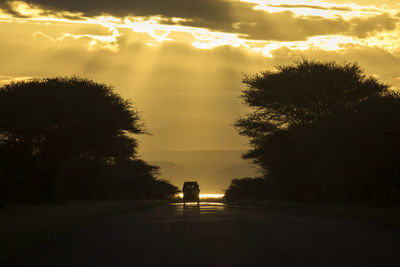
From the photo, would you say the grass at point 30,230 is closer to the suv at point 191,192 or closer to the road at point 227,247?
the road at point 227,247

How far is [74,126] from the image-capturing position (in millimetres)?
53344

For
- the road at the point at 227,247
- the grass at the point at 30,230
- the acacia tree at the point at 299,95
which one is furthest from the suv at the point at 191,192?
the road at the point at 227,247

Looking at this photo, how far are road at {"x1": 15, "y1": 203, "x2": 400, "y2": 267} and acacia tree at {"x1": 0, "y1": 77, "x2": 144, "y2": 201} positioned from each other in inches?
1025

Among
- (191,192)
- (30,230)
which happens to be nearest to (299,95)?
(191,192)

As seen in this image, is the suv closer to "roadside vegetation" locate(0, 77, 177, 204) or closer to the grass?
"roadside vegetation" locate(0, 77, 177, 204)

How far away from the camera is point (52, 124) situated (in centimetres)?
5344

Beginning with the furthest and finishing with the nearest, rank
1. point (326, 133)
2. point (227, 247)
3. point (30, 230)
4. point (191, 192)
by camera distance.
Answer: point (191, 192) < point (326, 133) < point (30, 230) < point (227, 247)

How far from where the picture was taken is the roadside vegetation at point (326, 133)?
1700 inches

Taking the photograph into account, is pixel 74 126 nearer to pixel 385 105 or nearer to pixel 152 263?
pixel 385 105

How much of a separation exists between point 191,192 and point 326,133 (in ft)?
56.0

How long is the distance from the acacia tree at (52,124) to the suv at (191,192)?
30.4 ft

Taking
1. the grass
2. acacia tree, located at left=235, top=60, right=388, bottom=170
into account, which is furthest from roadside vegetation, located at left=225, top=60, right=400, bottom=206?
the grass

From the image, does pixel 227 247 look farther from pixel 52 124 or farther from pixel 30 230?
pixel 52 124

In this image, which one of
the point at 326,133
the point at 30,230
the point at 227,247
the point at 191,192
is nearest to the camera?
the point at 227,247
